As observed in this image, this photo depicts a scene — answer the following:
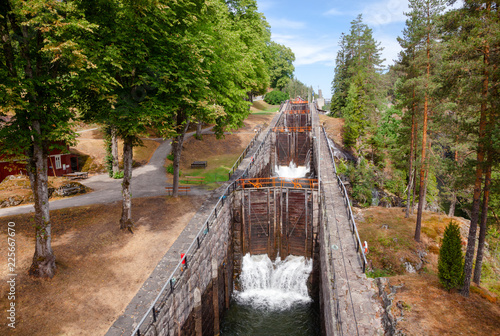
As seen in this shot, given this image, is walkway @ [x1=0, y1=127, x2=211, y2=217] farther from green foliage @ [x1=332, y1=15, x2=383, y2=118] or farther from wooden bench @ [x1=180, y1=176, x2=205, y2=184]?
green foliage @ [x1=332, y1=15, x2=383, y2=118]

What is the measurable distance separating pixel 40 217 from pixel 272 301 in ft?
45.9

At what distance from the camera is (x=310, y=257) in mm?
20422

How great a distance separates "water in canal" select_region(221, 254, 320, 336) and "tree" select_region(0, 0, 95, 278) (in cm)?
1068

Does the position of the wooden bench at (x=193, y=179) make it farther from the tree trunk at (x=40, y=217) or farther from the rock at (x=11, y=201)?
the tree trunk at (x=40, y=217)

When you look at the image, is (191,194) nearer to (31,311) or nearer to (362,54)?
(31,311)

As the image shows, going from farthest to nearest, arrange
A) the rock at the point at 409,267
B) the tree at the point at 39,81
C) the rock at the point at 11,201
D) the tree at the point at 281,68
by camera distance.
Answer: the tree at the point at 281,68 < the rock at the point at 409,267 < the rock at the point at 11,201 < the tree at the point at 39,81

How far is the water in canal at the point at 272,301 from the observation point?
14995mm

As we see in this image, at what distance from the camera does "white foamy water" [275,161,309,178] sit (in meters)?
36.1

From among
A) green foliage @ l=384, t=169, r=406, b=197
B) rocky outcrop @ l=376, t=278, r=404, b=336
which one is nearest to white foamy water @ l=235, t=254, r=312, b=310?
rocky outcrop @ l=376, t=278, r=404, b=336

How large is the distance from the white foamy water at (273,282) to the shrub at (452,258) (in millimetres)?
9210

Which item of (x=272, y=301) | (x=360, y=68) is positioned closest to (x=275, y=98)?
(x=360, y=68)

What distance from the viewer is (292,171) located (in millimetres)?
37406

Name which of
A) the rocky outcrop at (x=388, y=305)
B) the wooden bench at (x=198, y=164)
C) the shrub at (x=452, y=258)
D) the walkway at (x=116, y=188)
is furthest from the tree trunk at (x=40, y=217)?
the wooden bench at (x=198, y=164)

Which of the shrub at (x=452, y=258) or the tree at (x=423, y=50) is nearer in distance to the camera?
the shrub at (x=452, y=258)
